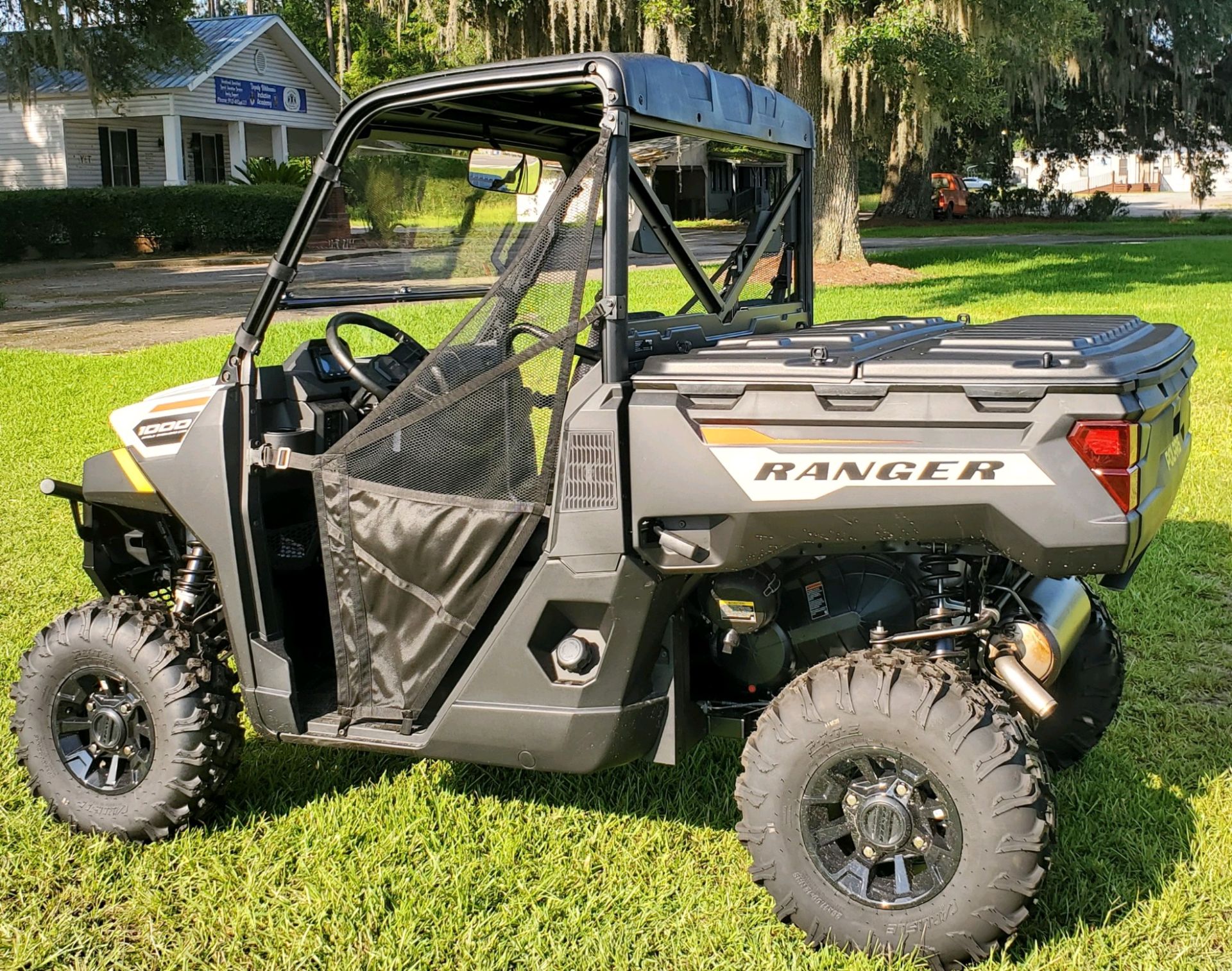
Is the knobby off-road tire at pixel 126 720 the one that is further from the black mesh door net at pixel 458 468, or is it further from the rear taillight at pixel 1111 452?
the rear taillight at pixel 1111 452

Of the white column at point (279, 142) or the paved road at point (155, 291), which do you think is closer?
the paved road at point (155, 291)

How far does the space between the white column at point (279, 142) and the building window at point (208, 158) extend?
1.45m

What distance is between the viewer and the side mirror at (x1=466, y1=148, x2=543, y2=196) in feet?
13.0

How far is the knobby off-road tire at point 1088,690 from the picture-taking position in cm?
372

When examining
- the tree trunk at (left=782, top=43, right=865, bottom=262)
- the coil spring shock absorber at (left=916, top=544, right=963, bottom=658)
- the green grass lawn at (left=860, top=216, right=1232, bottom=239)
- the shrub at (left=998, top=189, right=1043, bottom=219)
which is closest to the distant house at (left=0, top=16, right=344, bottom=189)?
the green grass lawn at (left=860, top=216, right=1232, bottom=239)

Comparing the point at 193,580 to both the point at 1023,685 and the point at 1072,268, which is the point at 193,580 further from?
the point at 1072,268

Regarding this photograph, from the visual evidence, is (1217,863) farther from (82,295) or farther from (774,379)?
(82,295)

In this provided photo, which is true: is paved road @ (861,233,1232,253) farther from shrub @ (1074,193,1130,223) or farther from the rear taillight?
the rear taillight

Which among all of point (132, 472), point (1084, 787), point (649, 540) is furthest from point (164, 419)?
point (1084, 787)

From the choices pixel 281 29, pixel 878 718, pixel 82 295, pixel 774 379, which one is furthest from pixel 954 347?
pixel 281 29

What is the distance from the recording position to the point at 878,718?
9.42 feet

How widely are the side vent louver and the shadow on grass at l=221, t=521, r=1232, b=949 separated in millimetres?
1184

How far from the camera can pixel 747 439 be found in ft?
9.25

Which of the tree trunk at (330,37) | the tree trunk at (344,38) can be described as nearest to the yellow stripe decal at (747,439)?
the tree trunk at (330,37)
